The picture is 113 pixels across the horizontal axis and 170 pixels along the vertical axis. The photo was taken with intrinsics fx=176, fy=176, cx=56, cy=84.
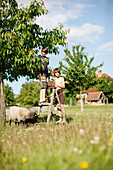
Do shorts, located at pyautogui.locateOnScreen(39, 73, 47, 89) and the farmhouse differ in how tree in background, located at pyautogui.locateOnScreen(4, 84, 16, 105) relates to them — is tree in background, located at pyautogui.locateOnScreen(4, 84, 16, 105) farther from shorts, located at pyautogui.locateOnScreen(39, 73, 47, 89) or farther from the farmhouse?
shorts, located at pyautogui.locateOnScreen(39, 73, 47, 89)

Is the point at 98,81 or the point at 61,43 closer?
the point at 61,43

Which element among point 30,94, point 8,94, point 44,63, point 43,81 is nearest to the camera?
point 43,81

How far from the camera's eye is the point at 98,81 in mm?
21297

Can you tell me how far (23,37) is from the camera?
7.74m

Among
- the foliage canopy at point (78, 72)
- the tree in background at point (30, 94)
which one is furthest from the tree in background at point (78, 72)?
the tree in background at point (30, 94)

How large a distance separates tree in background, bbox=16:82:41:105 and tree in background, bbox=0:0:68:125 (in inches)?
1446

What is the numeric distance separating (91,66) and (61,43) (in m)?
13.1

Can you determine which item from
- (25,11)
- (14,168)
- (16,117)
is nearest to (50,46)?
(25,11)

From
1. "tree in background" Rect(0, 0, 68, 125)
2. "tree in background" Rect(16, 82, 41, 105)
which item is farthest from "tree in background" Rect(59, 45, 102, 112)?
"tree in background" Rect(16, 82, 41, 105)

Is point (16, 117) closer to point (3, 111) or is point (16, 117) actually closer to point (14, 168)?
point (3, 111)

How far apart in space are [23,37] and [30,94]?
3988 cm

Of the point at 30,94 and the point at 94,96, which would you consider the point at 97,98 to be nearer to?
the point at 94,96

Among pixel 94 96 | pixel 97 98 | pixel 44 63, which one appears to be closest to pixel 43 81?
pixel 44 63

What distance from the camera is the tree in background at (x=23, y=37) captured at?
7.66 m
